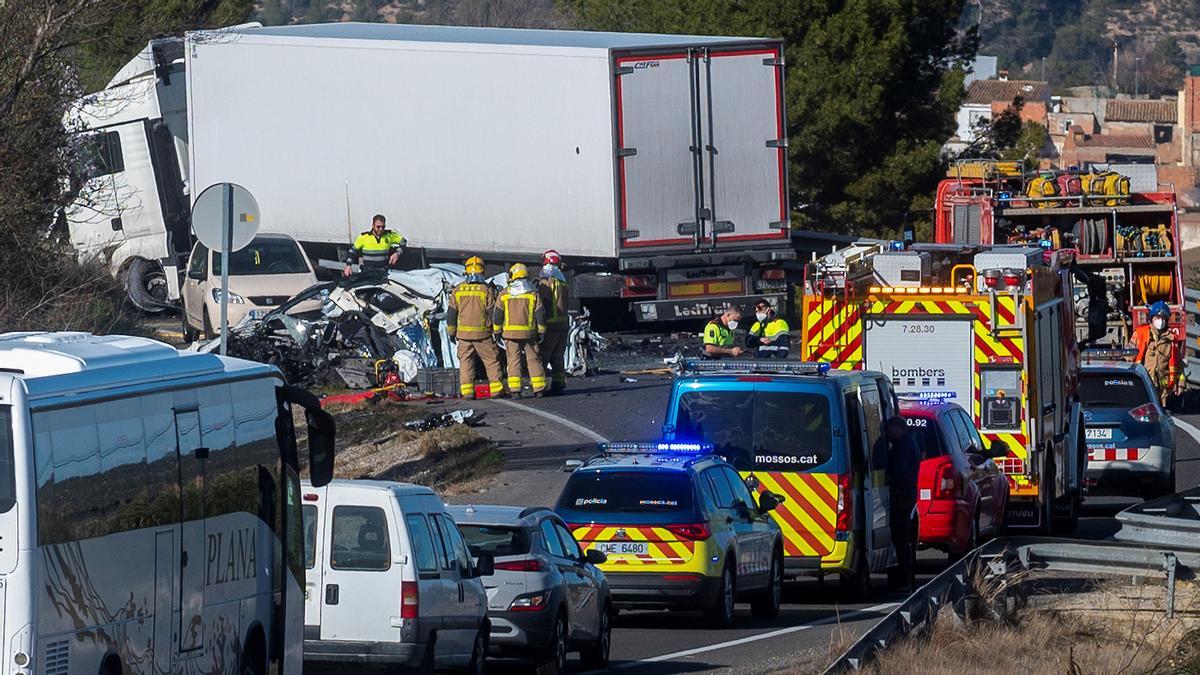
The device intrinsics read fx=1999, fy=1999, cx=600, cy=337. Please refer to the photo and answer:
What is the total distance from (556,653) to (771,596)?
3699 mm

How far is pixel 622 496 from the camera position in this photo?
15.3m

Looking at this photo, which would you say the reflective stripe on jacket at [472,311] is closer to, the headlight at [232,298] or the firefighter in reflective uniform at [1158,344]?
the headlight at [232,298]

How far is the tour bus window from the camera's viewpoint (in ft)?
26.3

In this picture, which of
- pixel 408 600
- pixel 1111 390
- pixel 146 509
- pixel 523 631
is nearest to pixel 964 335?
pixel 1111 390

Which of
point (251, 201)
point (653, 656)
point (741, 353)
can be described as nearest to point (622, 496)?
point (653, 656)

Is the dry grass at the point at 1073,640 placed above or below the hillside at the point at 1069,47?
below

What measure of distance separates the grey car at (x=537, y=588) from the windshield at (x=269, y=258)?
16339 millimetres

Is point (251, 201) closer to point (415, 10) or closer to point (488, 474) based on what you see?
point (488, 474)

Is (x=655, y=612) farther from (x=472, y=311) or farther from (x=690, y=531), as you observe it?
(x=472, y=311)

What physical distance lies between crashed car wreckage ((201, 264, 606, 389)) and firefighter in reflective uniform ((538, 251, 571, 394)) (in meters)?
1.43

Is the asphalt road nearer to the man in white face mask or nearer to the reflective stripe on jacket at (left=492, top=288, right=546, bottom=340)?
the man in white face mask

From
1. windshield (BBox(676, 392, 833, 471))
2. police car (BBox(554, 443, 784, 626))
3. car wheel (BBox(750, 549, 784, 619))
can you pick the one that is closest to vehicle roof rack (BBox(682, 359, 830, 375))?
windshield (BBox(676, 392, 833, 471))

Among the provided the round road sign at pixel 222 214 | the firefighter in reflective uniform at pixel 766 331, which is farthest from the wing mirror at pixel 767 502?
the firefighter in reflective uniform at pixel 766 331

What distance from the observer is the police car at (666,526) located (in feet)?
49.2
